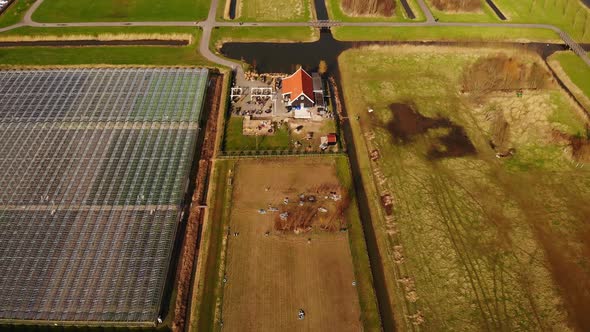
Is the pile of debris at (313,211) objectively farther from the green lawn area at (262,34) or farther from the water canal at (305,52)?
the green lawn area at (262,34)

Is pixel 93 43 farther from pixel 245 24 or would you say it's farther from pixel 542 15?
pixel 542 15

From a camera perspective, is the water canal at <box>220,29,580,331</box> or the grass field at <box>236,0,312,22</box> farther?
the grass field at <box>236,0,312,22</box>

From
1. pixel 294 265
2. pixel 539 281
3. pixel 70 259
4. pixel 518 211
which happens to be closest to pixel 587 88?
pixel 518 211

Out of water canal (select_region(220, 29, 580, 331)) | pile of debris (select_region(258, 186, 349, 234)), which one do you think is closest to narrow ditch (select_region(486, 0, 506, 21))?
water canal (select_region(220, 29, 580, 331))

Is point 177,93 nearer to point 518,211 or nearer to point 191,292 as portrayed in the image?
point 191,292

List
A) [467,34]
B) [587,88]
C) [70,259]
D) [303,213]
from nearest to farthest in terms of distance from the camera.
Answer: [70,259], [303,213], [587,88], [467,34]

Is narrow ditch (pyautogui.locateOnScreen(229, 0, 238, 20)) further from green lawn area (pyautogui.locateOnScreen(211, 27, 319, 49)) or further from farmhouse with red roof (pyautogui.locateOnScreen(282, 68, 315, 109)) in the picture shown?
farmhouse with red roof (pyautogui.locateOnScreen(282, 68, 315, 109))

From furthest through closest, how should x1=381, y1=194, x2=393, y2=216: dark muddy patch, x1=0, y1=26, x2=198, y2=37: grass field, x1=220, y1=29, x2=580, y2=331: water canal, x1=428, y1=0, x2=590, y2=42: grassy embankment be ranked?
x1=428, y1=0, x2=590, y2=42: grassy embankment, x1=0, y1=26, x2=198, y2=37: grass field, x1=220, y1=29, x2=580, y2=331: water canal, x1=381, y1=194, x2=393, y2=216: dark muddy patch
